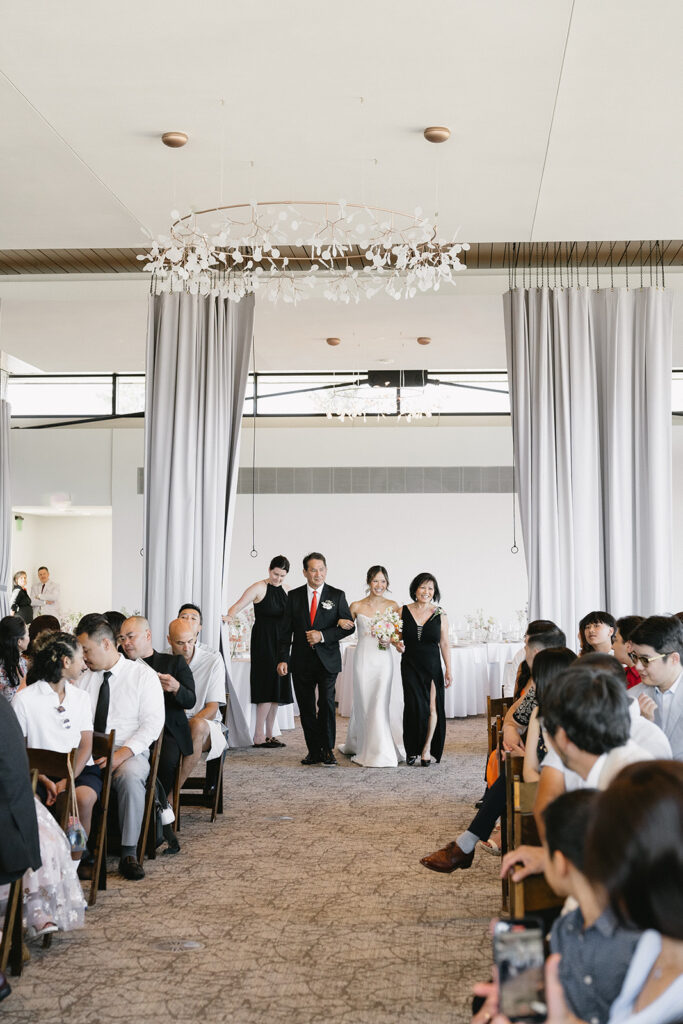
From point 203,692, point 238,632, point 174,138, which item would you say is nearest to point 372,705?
point 238,632

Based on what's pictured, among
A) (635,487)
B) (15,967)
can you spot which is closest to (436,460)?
(635,487)

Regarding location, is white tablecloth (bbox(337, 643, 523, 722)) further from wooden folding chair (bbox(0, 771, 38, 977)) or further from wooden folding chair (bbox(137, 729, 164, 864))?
wooden folding chair (bbox(0, 771, 38, 977))

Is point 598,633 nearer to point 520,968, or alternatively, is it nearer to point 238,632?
point 520,968

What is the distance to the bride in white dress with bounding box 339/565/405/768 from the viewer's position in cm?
852

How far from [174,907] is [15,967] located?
95 cm

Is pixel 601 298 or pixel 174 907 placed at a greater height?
pixel 601 298

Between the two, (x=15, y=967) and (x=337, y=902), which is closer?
(x=15, y=967)

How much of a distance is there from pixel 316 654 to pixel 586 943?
6.91 meters

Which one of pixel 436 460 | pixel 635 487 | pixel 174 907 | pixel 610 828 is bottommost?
pixel 174 907

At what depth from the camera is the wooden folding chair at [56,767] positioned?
13.6 feet

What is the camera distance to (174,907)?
4.73m

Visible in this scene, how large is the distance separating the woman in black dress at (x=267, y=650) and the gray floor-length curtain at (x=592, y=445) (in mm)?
2568

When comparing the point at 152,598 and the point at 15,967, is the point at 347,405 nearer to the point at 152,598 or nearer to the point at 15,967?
the point at 152,598

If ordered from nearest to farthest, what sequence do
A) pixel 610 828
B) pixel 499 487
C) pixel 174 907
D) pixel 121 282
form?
pixel 610 828, pixel 174 907, pixel 121 282, pixel 499 487
